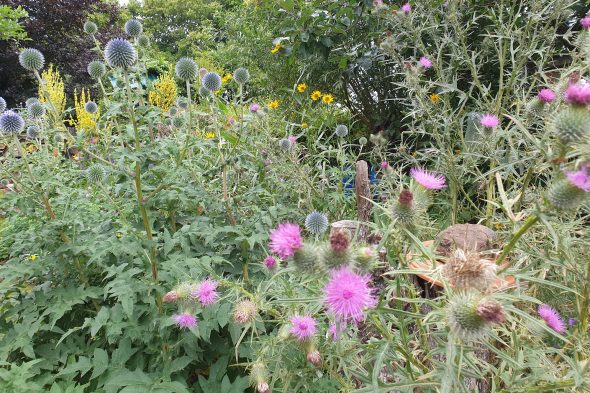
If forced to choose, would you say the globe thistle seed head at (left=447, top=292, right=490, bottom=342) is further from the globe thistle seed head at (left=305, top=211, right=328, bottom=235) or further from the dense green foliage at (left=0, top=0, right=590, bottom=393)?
the globe thistle seed head at (left=305, top=211, right=328, bottom=235)

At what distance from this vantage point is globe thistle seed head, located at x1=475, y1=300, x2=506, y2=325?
81 cm

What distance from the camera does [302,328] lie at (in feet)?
3.91

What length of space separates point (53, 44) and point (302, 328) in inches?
451

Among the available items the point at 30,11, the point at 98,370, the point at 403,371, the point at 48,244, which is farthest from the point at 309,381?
the point at 30,11

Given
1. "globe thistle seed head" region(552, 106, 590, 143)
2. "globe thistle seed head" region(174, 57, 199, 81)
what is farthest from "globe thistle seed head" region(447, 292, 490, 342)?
"globe thistle seed head" region(174, 57, 199, 81)

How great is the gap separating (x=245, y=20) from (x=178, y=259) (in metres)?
5.80

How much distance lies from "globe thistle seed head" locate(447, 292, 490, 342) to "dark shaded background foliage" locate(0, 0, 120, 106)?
33.8 ft

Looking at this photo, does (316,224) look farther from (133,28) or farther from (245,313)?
(133,28)

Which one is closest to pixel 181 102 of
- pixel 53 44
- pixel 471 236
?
pixel 471 236

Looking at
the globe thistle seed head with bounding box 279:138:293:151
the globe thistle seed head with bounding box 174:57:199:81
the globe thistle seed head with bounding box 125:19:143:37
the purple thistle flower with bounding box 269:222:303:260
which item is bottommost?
the globe thistle seed head with bounding box 279:138:293:151

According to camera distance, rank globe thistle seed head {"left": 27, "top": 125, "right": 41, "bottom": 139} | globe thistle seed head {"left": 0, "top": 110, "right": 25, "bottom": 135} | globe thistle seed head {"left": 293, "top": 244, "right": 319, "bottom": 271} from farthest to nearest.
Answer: globe thistle seed head {"left": 27, "top": 125, "right": 41, "bottom": 139} < globe thistle seed head {"left": 0, "top": 110, "right": 25, "bottom": 135} < globe thistle seed head {"left": 293, "top": 244, "right": 319, "bottom": 271}

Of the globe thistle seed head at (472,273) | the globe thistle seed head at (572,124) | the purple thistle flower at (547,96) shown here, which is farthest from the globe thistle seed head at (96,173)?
the purple thistle flower at (547,96)

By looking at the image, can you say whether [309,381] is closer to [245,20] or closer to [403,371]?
[403,371]

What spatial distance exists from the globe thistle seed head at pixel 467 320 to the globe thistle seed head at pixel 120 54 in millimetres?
1881
